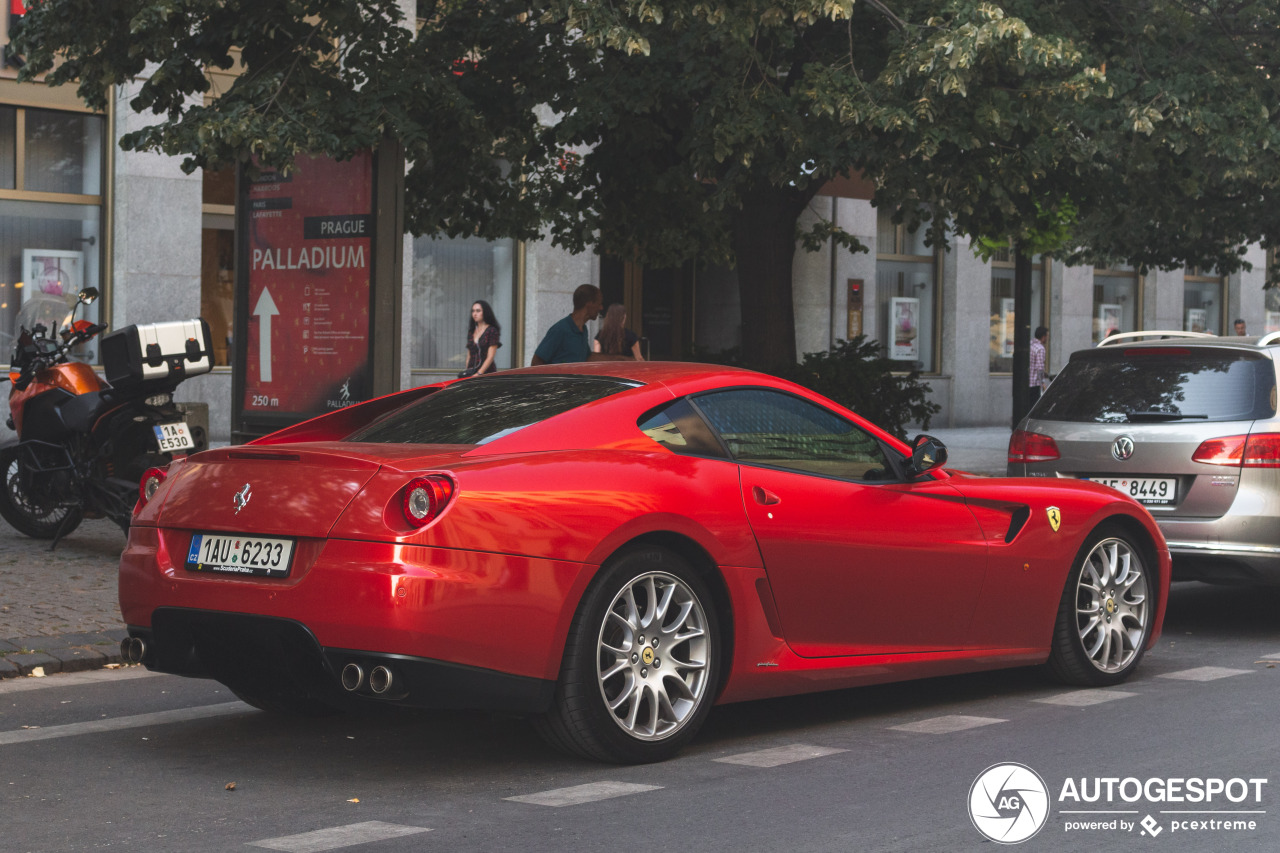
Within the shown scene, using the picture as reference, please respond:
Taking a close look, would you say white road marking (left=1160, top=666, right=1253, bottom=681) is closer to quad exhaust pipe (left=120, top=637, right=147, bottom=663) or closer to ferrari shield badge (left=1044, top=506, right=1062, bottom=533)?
ferrari shield badge (left=1044, top=506, right=1062, bottom=533)

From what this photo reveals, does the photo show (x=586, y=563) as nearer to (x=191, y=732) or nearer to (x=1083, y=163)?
(x=191, y=732)

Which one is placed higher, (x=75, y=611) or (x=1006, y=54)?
(x=1006, y=54)

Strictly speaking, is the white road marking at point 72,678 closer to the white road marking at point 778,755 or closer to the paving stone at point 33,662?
the paving stone at point 33,662

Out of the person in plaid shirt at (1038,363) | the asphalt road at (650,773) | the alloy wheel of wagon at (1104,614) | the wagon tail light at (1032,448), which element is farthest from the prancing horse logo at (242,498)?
the person in plaid shirt at (1038,363)

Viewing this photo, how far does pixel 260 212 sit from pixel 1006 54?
5.17 metres

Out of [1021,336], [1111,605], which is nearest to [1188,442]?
[1111,605]

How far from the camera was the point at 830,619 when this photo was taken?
20.1 ft

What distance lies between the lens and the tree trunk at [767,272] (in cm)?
1517

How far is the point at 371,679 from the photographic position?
5051 mm

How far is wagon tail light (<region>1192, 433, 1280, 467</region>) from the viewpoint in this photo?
28.7 ft

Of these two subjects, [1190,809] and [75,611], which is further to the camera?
[75,611]

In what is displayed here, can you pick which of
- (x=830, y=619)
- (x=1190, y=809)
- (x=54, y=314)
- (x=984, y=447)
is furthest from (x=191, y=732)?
(x=984, y=447)

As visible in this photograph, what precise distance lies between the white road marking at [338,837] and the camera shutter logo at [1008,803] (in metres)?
1.63

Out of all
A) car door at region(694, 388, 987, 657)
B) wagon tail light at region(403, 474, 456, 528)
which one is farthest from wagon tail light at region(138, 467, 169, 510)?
car door at region(694, 388, 987, 657)
